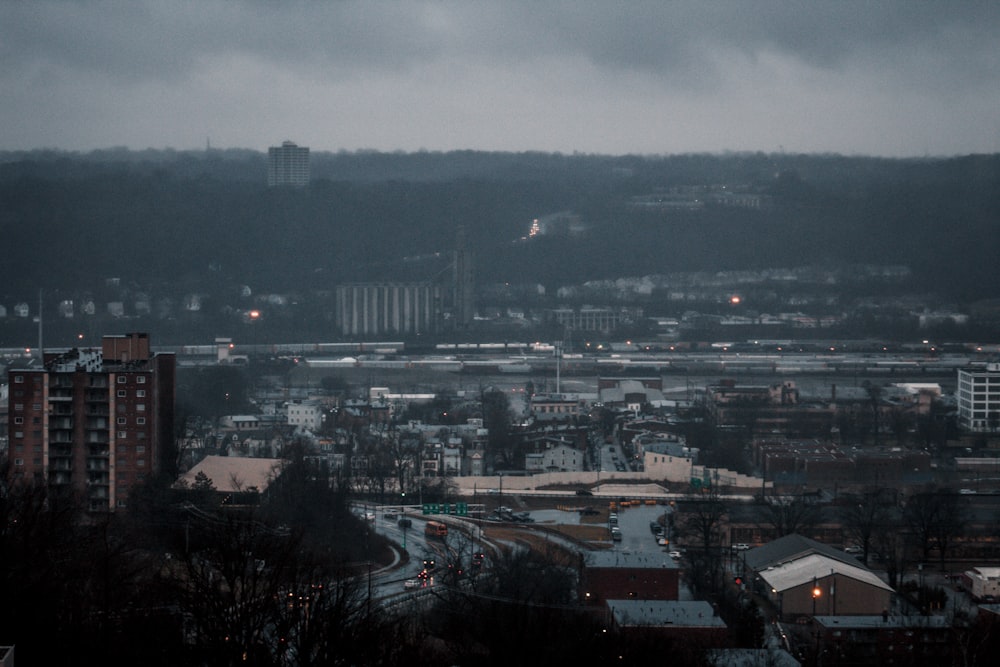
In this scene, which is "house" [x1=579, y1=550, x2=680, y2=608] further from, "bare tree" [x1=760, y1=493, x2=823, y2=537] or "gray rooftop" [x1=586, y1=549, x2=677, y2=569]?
"bare tree" [x1=760, y1=493, x2=823, y2=537]

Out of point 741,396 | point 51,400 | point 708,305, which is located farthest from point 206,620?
point 708,305

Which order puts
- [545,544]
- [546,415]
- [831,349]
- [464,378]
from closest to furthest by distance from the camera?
[545,544], [546,415], [464,378], [831,349]

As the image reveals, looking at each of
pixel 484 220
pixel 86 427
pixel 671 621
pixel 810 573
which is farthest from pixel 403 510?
pixel 484 220

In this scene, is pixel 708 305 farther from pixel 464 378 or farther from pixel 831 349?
pixel 464 378

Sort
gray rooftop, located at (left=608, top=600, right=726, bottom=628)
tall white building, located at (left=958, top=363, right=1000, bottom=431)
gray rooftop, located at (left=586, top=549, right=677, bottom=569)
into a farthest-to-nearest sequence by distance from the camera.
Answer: tall white building, located at (left=958, top=363, right=1000, bottom=431) < gray rooftop, located at (left=586, top=549, right=677, bottom=569) < gray rooftop, located at (left=608, top=600, right=726, bottom=628)

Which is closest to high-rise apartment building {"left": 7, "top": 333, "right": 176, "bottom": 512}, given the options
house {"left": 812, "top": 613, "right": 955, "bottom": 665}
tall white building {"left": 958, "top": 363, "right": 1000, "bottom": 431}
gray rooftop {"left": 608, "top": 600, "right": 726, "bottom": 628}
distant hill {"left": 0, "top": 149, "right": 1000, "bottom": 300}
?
gray rooftop {"left": 608, "top": 600, "right": 726, "bottom": 628}

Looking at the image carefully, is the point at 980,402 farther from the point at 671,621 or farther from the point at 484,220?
the point at 484,220
